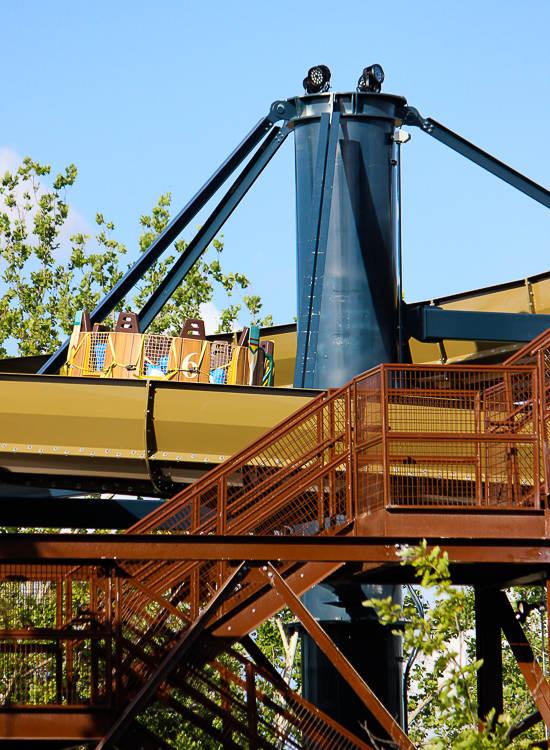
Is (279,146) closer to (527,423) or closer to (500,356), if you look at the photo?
(500,356)

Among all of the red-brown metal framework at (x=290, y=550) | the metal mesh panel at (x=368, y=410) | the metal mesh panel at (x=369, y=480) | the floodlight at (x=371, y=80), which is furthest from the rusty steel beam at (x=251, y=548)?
the floodlight at (x=371, y=80)

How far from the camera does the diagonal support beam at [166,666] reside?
8.75m

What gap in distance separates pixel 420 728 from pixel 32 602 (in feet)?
70.4

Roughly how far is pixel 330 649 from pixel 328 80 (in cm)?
972

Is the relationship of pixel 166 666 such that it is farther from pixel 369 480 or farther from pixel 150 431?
pixel 150 431

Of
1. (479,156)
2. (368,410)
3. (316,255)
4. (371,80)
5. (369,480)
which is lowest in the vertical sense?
(369,480)

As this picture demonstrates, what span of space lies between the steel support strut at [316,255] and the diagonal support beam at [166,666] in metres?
5.27

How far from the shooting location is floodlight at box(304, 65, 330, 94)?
15.8 m

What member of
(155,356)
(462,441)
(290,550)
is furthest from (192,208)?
(290,550)

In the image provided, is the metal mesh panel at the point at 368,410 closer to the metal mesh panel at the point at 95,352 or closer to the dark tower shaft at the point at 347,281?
the dark tower shaft at the point at 347,281

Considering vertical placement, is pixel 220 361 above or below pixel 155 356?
above

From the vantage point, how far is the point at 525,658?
1019 centimetres

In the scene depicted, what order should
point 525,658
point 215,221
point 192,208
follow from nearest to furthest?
point 525,658 → point 192,208 → point 215,221

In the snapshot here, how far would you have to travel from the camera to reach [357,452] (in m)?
9.31
